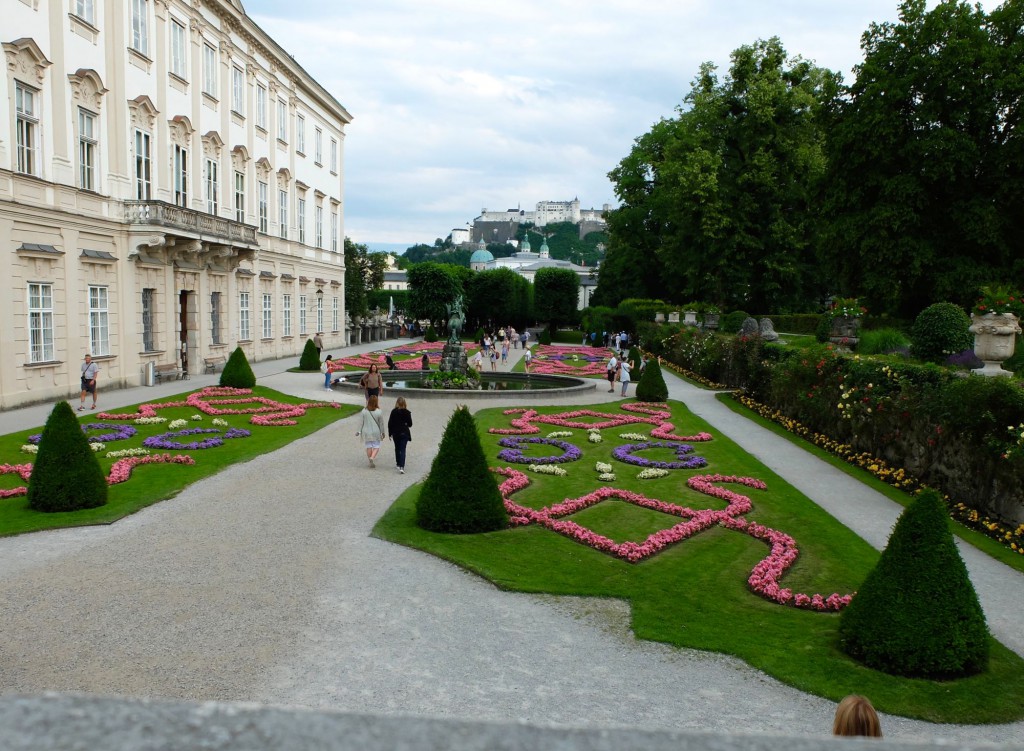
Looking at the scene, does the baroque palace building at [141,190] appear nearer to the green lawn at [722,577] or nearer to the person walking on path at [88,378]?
the person walking on path at [88,378]

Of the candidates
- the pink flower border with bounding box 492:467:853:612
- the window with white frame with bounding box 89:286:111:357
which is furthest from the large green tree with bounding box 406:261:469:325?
the pink flower border with bounding box 492:467:853:612

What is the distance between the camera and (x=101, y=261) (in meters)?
25.8

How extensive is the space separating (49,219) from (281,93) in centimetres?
2287

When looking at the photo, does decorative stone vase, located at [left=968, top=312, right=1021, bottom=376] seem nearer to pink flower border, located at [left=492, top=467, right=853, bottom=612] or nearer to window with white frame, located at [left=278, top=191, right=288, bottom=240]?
pink flower border, located at [left=492, top=467, right=853, bottom=612]

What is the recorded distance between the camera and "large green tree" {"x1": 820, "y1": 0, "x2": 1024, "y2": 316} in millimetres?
29188

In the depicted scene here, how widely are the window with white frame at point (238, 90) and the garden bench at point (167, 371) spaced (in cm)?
1336

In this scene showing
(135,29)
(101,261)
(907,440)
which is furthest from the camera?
(135,29)

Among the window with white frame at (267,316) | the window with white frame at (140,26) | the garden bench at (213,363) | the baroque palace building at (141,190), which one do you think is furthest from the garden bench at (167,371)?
the window with white frame at (140,26)

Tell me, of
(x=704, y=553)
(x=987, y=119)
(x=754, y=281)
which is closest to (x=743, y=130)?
(x=754, y=281)

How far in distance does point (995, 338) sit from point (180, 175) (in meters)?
28.8

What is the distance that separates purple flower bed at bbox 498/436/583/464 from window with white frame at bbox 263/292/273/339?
1022 inches

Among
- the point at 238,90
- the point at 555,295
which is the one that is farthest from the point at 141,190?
the point at 555,295

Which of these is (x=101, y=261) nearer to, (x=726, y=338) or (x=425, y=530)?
(x=425, y=530)

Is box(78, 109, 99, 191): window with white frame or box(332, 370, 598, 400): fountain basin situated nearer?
box(78, 109, 99, 191): window with white frame
